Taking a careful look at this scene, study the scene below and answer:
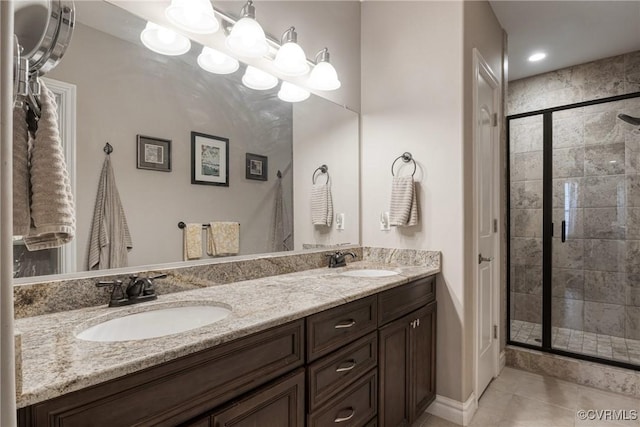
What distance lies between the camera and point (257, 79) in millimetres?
1776

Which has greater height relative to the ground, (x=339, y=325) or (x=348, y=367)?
(x=339, y=325)

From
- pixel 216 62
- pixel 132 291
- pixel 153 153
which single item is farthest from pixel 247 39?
pixel 132 291

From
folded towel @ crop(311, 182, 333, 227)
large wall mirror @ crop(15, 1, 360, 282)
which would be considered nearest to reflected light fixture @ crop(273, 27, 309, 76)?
large wall mirror @ crop(15, 1, 360, 282)

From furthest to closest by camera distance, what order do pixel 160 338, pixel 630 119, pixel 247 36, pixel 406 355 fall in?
pixel 630 119
pixel 406 355
pixel 247 36
pixel 160 338

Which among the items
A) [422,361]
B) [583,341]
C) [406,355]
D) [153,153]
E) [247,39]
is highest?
[247,39]

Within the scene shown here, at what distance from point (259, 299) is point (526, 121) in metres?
2.84

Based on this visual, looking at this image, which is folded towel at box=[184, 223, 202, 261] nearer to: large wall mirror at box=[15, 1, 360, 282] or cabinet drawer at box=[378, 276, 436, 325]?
large wall mirror at box=[15, 1, 360, 282]

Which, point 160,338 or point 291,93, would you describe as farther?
point 291,93

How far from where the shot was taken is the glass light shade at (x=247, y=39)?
155cm

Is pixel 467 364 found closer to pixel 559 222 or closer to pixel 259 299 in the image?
pixel 259 299

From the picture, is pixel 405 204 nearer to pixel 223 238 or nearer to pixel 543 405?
pixel 223 238

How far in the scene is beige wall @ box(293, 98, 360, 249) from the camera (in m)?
2.07

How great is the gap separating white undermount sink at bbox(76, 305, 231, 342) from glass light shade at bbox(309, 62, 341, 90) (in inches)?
55.6

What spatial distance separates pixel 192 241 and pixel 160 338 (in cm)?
70
